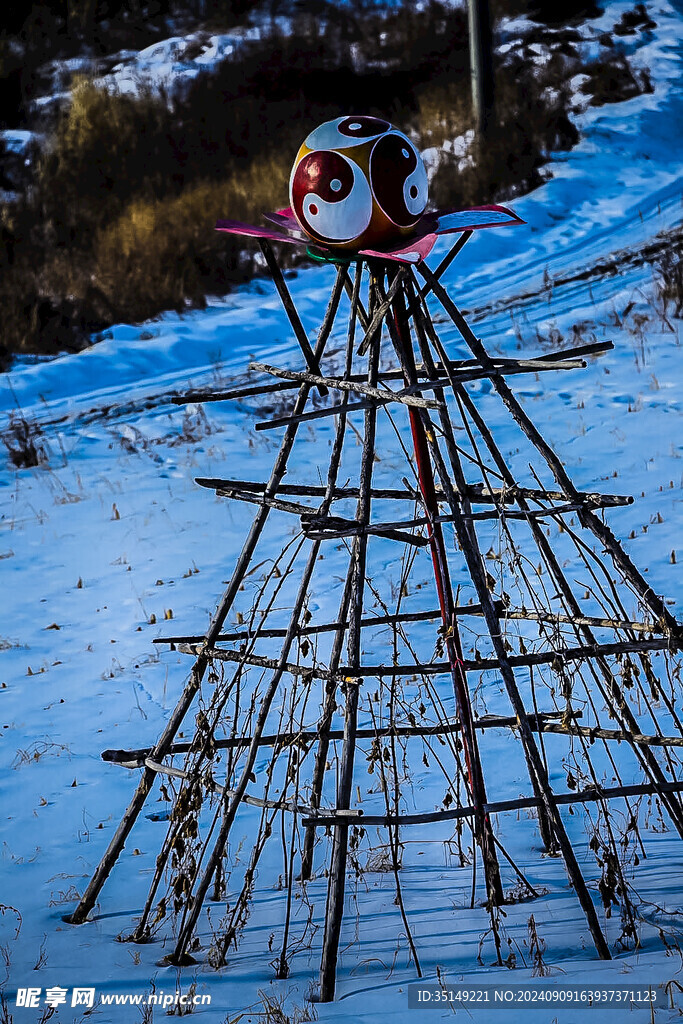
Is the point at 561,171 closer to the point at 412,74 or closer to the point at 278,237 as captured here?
→ the point at 412,74

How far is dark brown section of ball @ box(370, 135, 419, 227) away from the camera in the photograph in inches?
122

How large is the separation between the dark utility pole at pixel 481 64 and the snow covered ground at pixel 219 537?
1.44m

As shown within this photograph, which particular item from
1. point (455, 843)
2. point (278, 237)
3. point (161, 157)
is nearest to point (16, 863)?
point (455, 843)

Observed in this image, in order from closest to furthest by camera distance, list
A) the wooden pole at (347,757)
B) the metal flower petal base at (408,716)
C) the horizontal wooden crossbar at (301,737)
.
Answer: the wooden pole at (347,757)
the metal flower petal base at (408,716)
the horizontal wooden crossbar at (301,737)

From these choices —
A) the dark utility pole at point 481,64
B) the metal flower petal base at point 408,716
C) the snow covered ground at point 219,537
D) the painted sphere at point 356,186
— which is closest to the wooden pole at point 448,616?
the metal flower petal base at point 408,716

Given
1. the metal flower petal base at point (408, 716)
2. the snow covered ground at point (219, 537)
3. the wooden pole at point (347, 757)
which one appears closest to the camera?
the wooden pole at point (347, 757)

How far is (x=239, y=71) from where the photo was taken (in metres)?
16.5

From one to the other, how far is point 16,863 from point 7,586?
3.12 metres

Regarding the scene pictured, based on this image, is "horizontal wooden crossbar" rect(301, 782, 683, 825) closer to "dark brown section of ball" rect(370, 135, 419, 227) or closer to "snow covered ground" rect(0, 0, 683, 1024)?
"snow covered ground" rect(0, 0, 683, 1024)

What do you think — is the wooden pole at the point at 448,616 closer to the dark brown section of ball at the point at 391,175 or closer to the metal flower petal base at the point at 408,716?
the metal flower petal base at the point at 408,716

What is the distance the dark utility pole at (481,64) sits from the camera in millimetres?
13547

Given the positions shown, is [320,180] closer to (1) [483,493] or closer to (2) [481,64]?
(1) [483,493]

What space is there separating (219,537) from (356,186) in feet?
14.8

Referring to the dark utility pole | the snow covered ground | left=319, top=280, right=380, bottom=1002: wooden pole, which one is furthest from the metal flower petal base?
the dark utility pole
